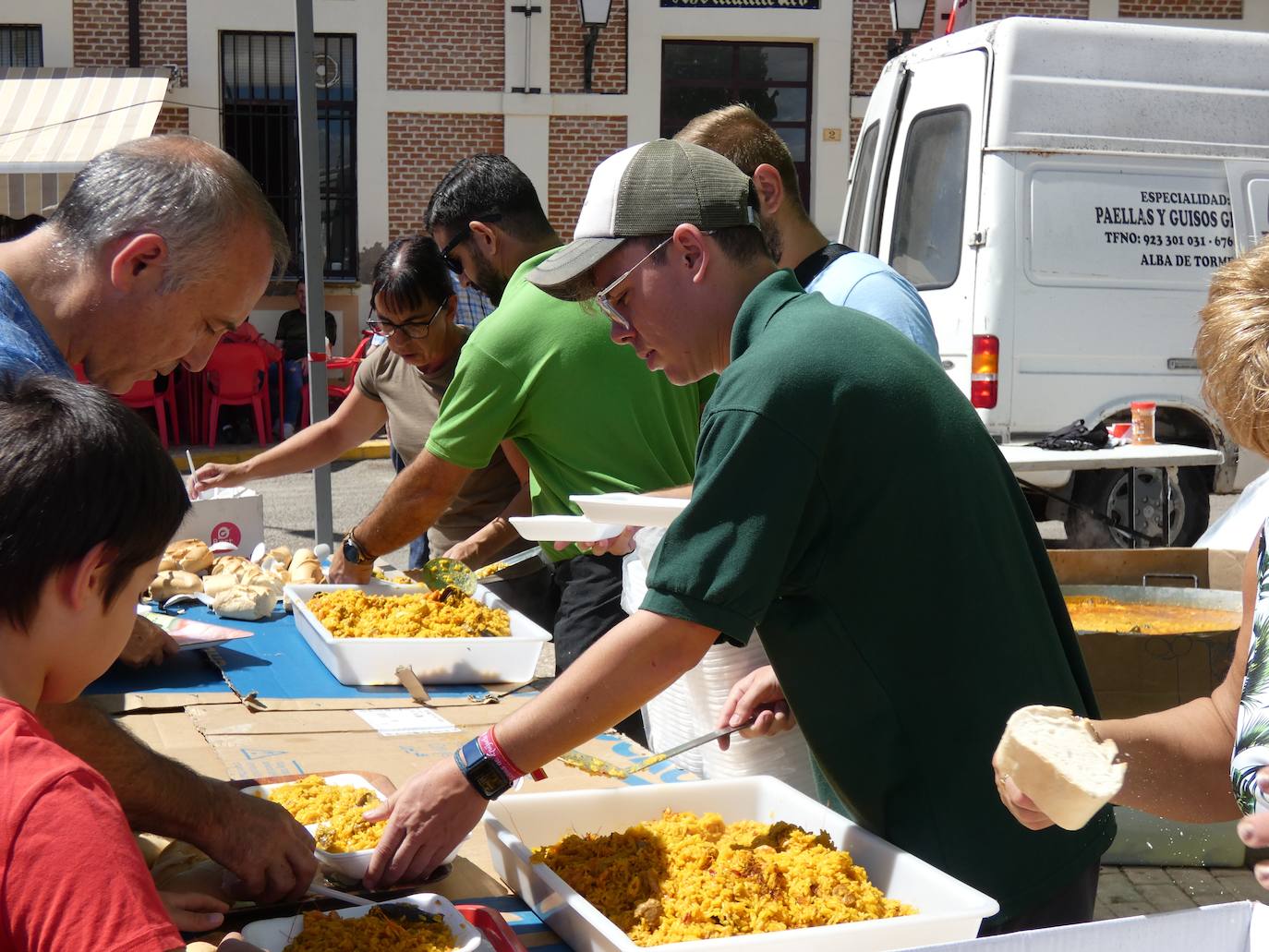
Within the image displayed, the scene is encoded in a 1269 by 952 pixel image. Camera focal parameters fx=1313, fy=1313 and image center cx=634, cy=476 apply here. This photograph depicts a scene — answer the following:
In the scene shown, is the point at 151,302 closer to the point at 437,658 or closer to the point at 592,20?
the point at 437,658

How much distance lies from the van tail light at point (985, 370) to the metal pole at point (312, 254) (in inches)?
133

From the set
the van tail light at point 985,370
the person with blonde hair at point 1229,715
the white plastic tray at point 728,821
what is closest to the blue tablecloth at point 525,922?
the white plastic tray at point 728,821

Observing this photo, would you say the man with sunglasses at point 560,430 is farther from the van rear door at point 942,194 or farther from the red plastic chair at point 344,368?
the red plastic chair at point 344,368

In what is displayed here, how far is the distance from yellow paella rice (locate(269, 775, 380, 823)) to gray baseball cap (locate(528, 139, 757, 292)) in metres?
0.83

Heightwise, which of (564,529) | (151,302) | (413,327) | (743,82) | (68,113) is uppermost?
(743,82)

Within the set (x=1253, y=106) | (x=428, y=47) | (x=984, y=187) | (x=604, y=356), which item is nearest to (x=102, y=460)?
(x=604, y=356)

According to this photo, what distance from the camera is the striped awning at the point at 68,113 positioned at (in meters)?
12.3

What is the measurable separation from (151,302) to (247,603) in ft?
5.17

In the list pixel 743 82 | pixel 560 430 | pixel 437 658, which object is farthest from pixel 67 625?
pixel 743 82

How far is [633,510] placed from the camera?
2.38 metres

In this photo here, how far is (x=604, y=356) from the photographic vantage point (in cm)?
318

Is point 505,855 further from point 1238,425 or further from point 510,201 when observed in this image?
point 510,201

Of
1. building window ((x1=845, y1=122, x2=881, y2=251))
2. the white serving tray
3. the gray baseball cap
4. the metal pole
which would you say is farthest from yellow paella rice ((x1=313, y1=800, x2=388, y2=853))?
building window ((x1=845, y1=122, x2=881, y2=251))

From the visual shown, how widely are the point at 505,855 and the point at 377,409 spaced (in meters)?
2.97
